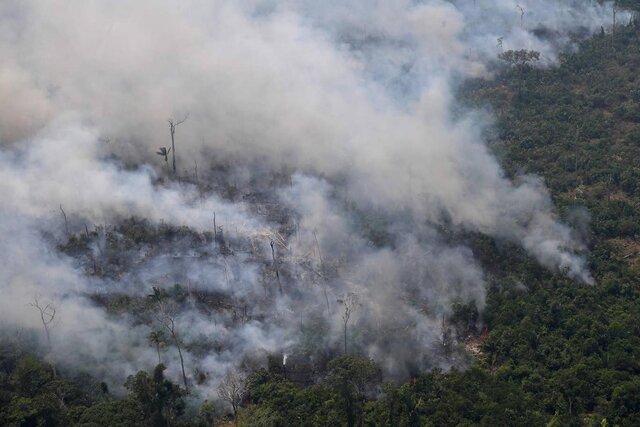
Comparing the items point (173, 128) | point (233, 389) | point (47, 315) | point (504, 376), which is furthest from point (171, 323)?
point (173, 128)

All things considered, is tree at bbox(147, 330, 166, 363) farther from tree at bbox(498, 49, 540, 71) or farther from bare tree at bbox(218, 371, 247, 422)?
tree at bbox(498, 49, 540, 71)

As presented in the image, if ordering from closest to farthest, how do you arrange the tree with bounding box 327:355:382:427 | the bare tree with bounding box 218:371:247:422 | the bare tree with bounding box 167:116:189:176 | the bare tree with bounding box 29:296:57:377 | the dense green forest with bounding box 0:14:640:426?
the dense green forest with bounding box 0:14:640:426, the tree with bounding box 327:355:382:427, the bare tree with bounding box 218:371:247:422, the bare tree with bounding box 29:296:57:377, the bare tree with bounding box 167:116:189:176

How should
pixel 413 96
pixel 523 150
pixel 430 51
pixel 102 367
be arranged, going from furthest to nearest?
pixel 430 51, pixel 413 96, pixel 523 150, pixel 102 367

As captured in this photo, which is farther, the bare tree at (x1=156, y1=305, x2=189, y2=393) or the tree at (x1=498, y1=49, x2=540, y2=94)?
the tree at (x1=498, y1=49, x2=540, y2=94)

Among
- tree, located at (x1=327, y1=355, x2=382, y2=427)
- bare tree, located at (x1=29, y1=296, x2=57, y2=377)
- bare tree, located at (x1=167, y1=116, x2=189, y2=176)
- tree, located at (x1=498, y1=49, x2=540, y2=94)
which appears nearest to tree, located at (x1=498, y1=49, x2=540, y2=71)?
tree, located at (x1=498, y1=49, x2=540, y2=94)

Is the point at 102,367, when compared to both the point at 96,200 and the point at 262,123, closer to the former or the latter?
the point at 96,200

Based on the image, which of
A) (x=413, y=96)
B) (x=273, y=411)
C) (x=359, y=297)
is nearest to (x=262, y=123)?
(x=413, y=96)

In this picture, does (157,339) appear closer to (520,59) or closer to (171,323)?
(171,323)

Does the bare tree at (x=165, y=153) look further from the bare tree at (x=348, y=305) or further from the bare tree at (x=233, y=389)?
the bare tree at (x=233, y=389)
